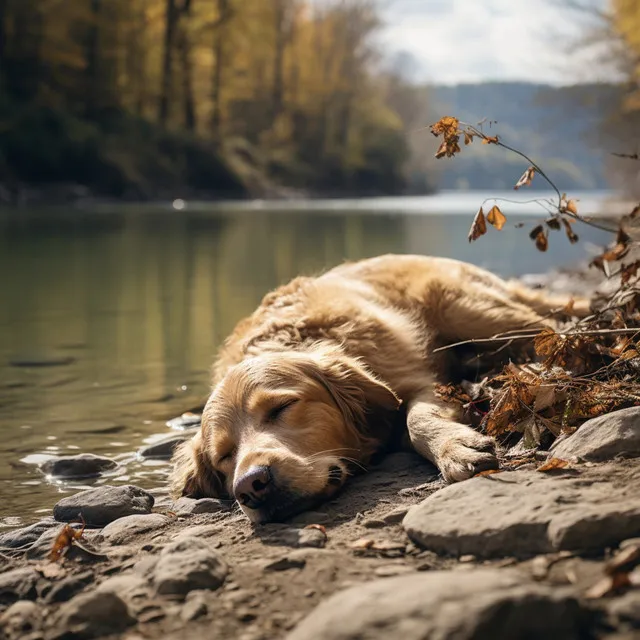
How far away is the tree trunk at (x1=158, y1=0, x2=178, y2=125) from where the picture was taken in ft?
164

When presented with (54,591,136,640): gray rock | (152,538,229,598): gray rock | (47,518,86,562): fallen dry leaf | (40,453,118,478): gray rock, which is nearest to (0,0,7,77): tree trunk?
(40,453,118,478): gray rock

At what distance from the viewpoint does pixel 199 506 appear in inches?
169

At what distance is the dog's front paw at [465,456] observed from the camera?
3.82 metres

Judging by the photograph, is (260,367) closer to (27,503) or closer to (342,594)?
(27,503)

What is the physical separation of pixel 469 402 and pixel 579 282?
327 inches

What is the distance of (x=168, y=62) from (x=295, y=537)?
164 feet

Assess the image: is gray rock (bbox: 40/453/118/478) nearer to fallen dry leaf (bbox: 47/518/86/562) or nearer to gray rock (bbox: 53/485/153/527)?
gray rock (bbox: 53/485/153/527)

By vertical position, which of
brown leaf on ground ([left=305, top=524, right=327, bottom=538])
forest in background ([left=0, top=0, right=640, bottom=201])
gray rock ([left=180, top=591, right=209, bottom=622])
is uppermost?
forest in background ([left=0, top=0, right=640, bottom=201])

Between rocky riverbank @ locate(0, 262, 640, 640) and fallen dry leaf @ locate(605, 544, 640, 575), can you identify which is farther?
fallen dry leaf @ locate(605, 544, 640, 575)

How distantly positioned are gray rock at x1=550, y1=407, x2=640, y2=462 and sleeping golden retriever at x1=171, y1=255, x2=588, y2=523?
1.07 ft

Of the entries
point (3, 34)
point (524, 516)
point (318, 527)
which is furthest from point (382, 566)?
point (3, 34)

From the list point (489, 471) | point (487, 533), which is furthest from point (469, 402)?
point (487, 533)

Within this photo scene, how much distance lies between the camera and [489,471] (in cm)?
378

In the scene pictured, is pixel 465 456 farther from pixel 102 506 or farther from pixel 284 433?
pixel 102 506
